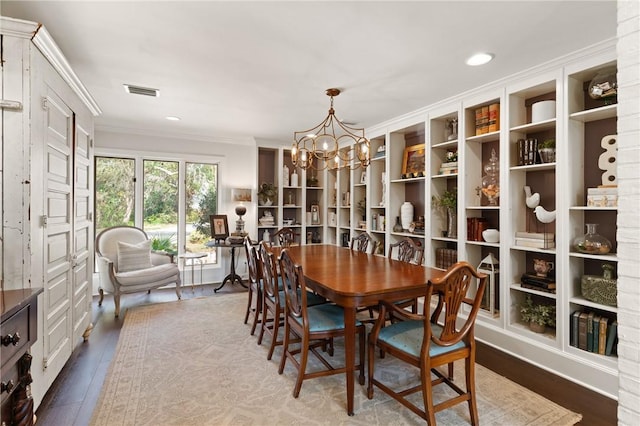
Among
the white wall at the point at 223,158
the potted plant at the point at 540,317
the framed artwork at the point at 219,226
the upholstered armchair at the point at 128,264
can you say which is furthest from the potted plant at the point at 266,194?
the potted plant at the point at 540,317

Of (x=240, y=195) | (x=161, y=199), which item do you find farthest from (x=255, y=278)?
(x=161, y=199)

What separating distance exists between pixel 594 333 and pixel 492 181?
1524mm

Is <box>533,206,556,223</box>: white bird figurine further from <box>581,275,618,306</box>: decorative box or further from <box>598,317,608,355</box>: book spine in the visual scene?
<box>598,317,608,355</box>: book spine

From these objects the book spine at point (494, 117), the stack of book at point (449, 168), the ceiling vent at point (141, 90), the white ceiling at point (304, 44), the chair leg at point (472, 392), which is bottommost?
the chair leg at point (472, 392)

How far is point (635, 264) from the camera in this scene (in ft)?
2.97

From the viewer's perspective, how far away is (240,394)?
2232 mm

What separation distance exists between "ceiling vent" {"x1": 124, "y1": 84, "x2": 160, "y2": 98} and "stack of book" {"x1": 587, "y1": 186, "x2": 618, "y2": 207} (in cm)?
393

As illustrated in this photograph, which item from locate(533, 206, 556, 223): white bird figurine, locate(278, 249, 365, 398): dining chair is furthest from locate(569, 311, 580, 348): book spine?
locate(278, 249, 365, 398): dining chair

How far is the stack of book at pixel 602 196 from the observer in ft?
7.70

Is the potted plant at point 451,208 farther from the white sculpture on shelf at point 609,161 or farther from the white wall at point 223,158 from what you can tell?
the white wall at point 223,158

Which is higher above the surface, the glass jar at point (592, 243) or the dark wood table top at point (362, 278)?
the glass jar at point (592, 243)

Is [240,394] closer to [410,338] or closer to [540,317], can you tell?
[410,338]

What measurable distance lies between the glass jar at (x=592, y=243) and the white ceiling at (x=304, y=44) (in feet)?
4.53

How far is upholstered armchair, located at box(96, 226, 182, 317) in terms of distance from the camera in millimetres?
3893
